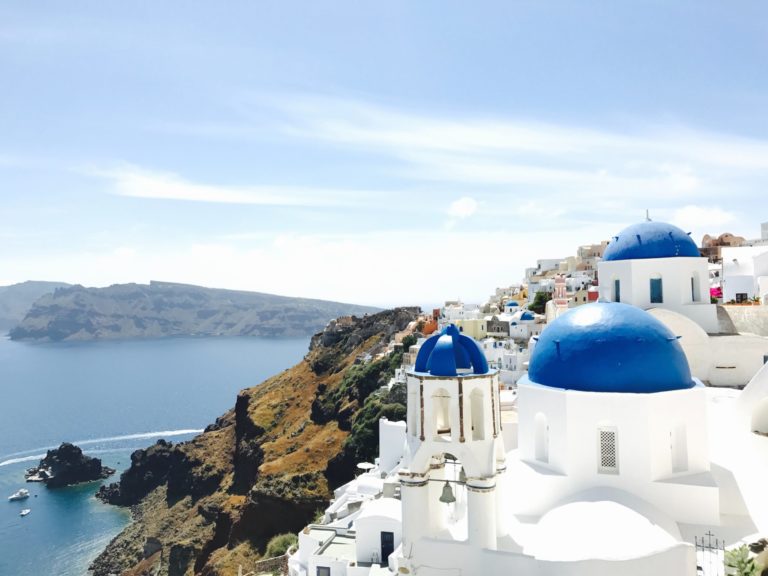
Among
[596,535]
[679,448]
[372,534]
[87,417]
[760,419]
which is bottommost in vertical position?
[87,417]

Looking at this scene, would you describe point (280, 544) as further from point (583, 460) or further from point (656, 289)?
point (583, 460)

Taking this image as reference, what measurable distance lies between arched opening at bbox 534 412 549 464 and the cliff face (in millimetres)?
23721

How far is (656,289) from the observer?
19078mm

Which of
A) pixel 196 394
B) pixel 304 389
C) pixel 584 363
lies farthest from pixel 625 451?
pixel 196 394

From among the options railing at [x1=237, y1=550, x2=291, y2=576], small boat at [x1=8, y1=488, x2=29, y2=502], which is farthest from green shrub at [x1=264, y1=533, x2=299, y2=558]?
small boat at [x1=8, y1=488, x2=29, y2=502]

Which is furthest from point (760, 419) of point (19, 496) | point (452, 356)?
point (19, 496)

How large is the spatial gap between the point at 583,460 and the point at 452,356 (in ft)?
11.5

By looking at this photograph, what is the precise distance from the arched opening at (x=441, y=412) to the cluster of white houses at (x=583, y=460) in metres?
0.04

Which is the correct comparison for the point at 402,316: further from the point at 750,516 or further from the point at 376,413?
the point at 750,516

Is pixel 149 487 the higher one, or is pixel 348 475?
pixel 348 475

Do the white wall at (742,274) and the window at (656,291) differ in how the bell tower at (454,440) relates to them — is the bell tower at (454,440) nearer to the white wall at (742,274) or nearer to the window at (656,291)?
the window at (656,291)

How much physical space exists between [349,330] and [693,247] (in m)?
55.4

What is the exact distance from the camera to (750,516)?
11875 millimetres

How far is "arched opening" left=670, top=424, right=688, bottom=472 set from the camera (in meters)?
11.8
